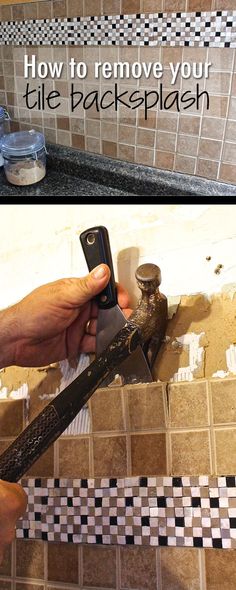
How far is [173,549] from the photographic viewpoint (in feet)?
2.34

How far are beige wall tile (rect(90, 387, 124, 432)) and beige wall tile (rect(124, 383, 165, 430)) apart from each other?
2 centimetres

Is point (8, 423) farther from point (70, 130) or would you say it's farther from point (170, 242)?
point (70, 130)

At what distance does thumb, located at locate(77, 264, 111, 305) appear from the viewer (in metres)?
0.79

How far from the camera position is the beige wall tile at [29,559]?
790 millimetres

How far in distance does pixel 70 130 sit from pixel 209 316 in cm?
113

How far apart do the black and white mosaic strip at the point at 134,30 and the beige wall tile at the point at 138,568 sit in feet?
3.86

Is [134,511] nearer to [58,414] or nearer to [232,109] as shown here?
[58,414]

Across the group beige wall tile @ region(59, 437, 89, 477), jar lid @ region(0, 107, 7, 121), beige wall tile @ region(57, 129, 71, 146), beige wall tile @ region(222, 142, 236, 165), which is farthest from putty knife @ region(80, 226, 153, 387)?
jar lid @ region(0, 107, 7, 121)

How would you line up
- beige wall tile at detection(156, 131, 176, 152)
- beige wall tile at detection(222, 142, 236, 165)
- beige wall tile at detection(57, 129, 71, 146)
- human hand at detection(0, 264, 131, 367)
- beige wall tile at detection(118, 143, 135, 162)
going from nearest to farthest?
human hand at detection(0, 264, 131, 367) → beige wall tile at detection(222, 142, 236, 165) → beige wall tile at detection(156, 131, 176, 152) → beige wall tile at detection(118, 143, 135, 162) → beige wall tile at detection(57, 129, 71, 146)

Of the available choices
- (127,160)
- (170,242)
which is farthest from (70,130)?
(170,242)

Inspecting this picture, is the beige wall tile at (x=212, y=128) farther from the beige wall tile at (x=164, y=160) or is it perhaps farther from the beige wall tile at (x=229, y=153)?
the beige wall tile at (x=164, y=160)

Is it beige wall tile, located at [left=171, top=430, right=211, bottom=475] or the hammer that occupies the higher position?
the hammer

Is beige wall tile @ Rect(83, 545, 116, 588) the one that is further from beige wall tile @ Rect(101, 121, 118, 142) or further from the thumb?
beige wall tile @ Rect(101, 121, 118, 142)

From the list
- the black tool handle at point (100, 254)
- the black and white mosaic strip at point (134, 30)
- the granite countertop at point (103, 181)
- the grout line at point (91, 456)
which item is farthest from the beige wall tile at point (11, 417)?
the black and white mosaic strip at point (134, 30)
